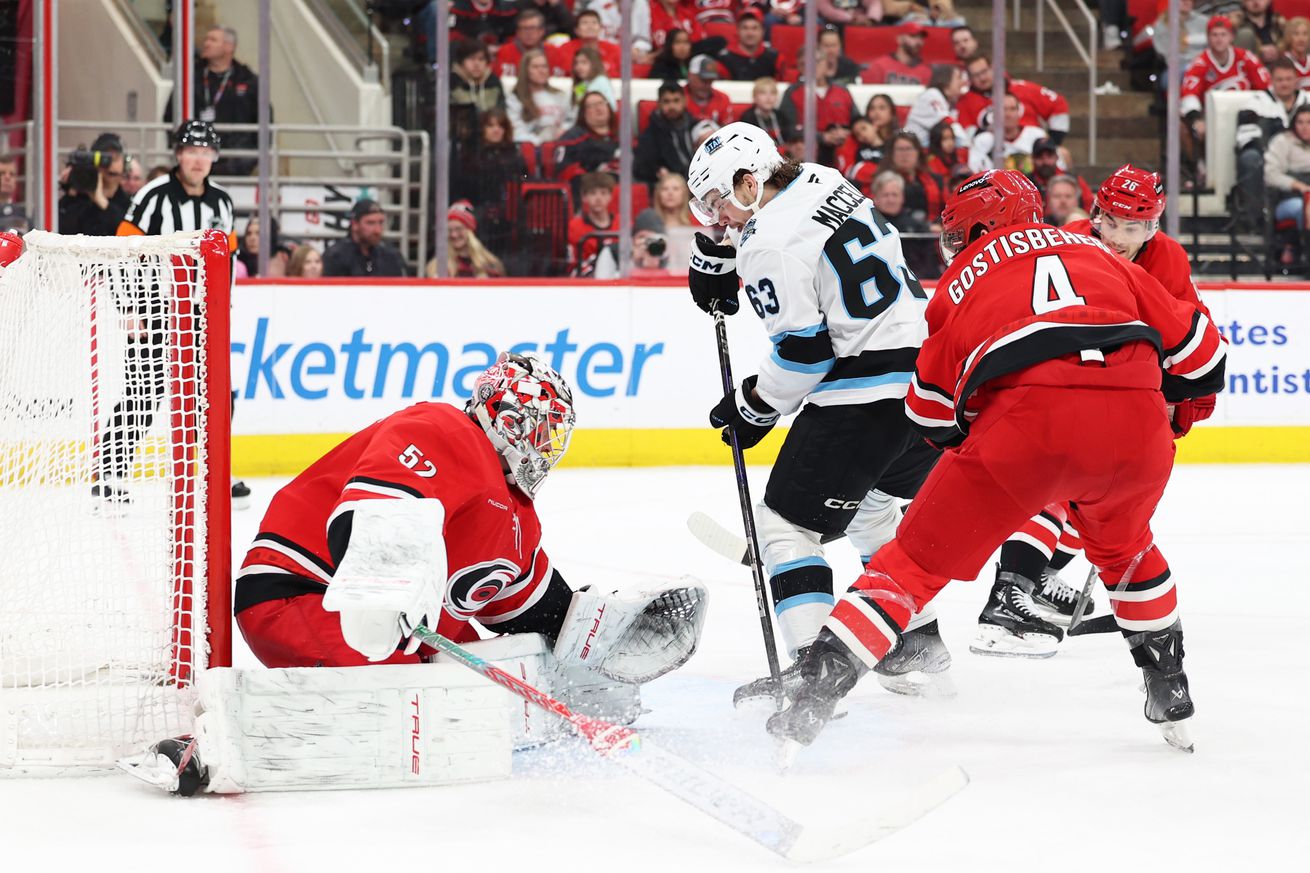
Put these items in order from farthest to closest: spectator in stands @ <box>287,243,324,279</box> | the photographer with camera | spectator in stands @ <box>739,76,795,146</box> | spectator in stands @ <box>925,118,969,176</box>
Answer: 1. spectator in stands @ <box>925,118,969,176</box>
2. spectator in stands @ <box>739,76,795,146</box>
3. spectator in stands @ <box>287,243,324,279</box>
4. the photographer with camera

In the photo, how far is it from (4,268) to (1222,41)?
6.33 m

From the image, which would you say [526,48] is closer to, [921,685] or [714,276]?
[714,276]

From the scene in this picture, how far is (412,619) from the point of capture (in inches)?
88.1

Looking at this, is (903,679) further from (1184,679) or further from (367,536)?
(367,536)

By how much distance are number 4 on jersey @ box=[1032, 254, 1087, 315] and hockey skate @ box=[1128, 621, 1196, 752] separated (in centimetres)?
59

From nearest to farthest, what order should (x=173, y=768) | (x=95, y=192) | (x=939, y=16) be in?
(x=173, y=768) < (x=95, y=192) < (x=939, y=16)

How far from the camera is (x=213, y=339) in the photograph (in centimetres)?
264

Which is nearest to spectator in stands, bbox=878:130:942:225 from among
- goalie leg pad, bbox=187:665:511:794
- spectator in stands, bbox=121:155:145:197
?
spectator in stands, bbox=121:155:145:197

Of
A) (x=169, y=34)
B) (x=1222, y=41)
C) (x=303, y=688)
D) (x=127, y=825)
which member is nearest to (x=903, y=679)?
(x=303, y=688)

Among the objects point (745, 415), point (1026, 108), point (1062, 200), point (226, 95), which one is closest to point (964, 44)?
point (1026, 108)

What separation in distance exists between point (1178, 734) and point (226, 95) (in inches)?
199

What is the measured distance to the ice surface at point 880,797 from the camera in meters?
2.18

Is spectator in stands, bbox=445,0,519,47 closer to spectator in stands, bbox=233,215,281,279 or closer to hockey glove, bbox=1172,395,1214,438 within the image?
spectator in stands, bbox=233,215,281,279

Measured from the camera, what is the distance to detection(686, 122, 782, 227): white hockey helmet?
299 centimetres
